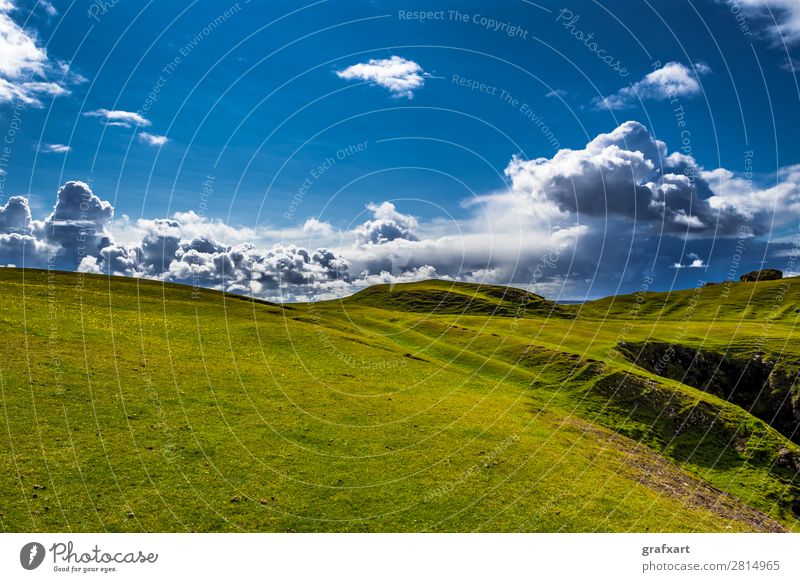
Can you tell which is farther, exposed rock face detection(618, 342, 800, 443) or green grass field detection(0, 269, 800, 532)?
exposed rock face detection(618, 342, 800, 443)

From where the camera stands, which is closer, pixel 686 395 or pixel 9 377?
pixel 9 377

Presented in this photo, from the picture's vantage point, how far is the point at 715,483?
42.9 m

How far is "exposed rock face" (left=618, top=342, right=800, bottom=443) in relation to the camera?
64.6m

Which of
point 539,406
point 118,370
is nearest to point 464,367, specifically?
point 539,406

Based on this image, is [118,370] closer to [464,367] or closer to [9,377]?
[9,377]

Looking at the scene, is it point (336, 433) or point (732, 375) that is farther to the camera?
point (732, 375)

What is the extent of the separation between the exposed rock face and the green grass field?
0.50 metres

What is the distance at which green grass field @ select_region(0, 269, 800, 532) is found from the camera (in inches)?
856

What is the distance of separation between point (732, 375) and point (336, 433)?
68.1 metres

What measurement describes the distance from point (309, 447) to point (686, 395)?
1839 inches

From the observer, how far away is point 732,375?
7206 centimetres

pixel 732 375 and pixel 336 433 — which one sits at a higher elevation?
pixel 732 375

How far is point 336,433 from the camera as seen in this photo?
30391 mm

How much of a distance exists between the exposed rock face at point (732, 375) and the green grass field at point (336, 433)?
1.65 ft
